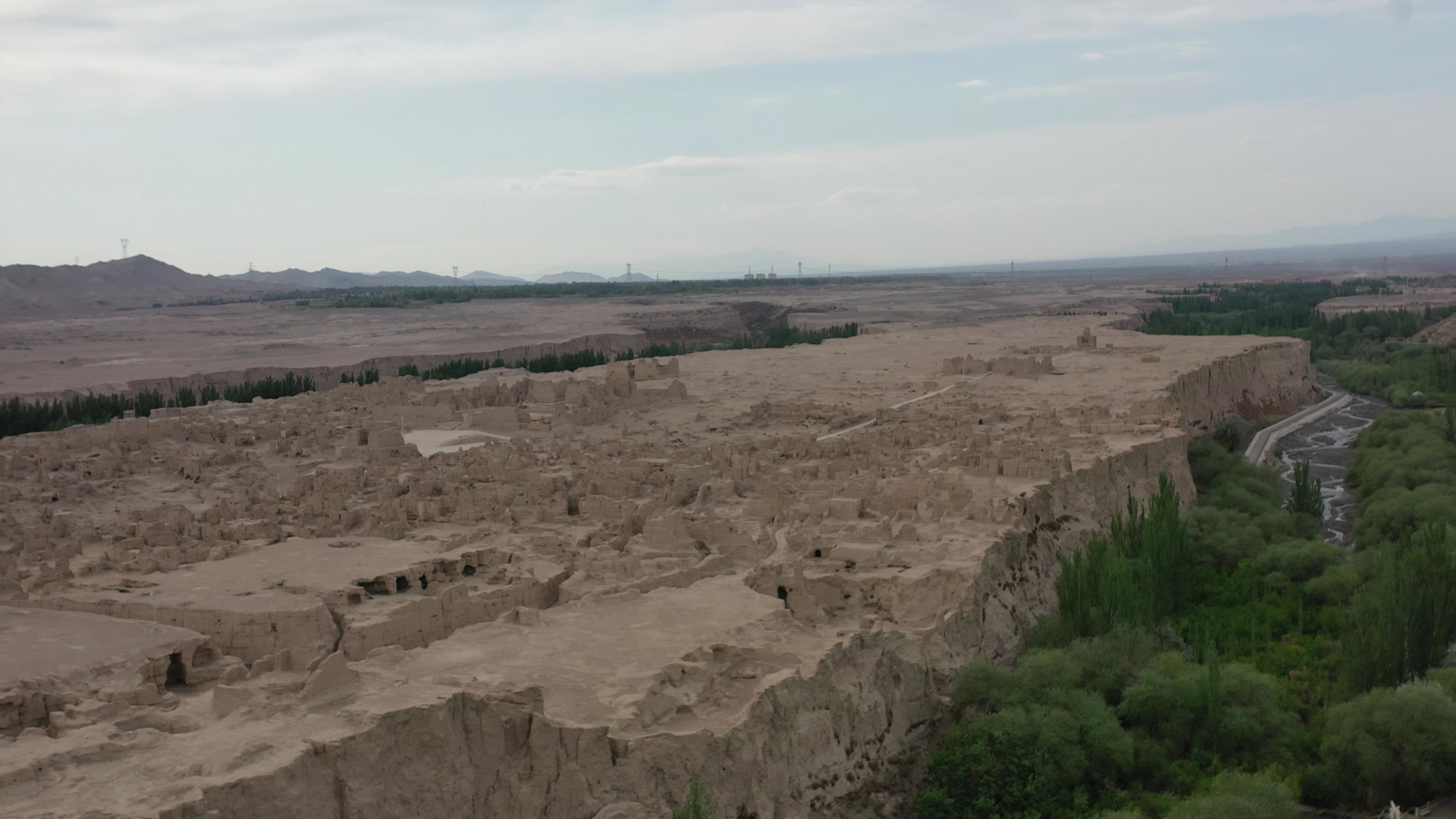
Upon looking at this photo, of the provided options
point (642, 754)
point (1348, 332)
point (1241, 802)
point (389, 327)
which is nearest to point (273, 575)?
point (642, 754)

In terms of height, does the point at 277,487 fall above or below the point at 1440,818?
above

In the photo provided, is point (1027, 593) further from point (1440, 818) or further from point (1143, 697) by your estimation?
point (1440, 818)

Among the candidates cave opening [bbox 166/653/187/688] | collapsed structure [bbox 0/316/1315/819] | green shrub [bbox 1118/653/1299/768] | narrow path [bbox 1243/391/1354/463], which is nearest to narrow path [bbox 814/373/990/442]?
collapsed structure [bbox 0/316/1315/819]

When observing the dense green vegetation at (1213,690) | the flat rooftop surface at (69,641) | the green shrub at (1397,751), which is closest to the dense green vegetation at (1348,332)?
the dense green vegetation at (1213,690)

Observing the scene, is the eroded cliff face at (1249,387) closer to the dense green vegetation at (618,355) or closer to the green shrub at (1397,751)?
the green shrub at (1397,751)

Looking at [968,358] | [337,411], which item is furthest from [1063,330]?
[337,411]

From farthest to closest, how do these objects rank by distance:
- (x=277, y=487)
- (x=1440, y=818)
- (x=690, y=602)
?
(x=277, y=487) → (x=690, y=602) → (x=1440, y=818)
